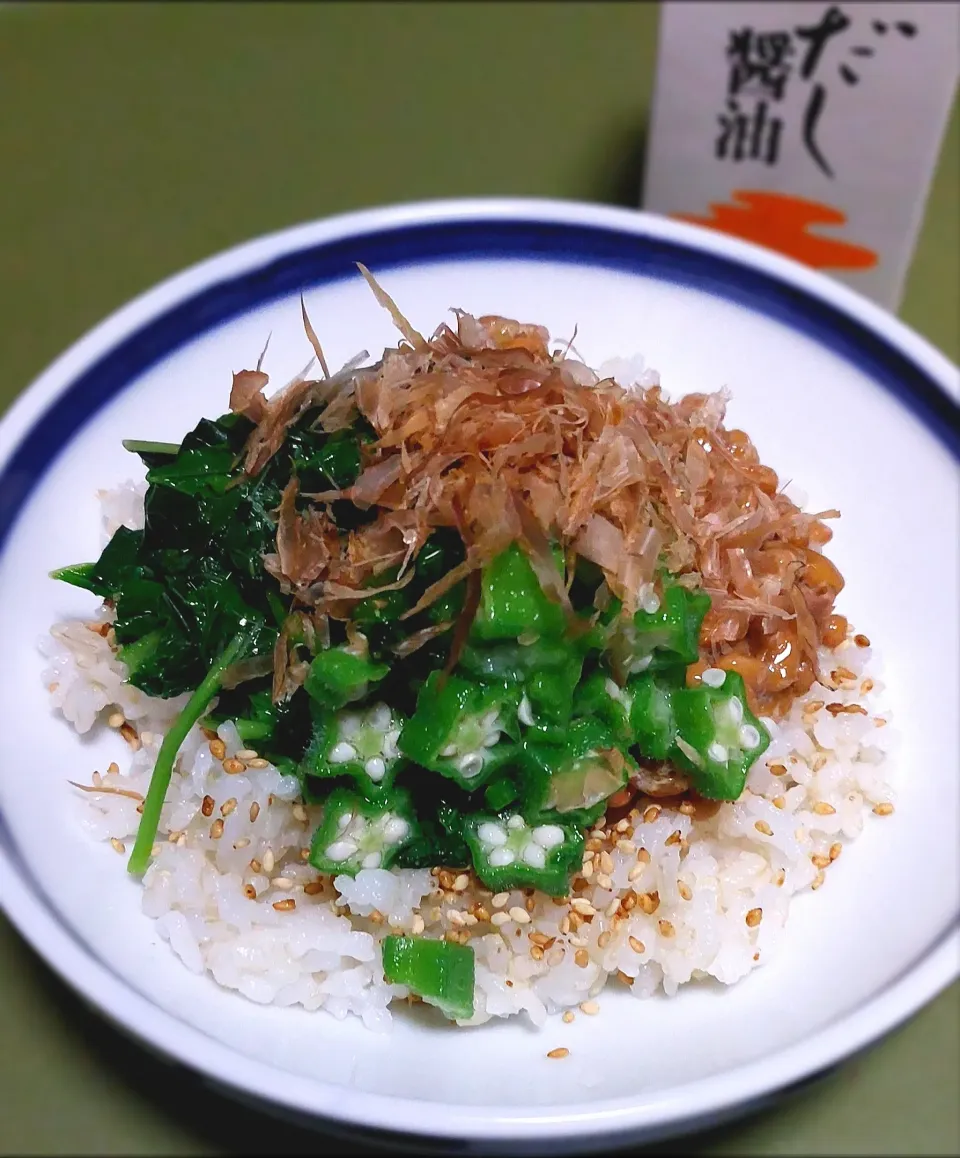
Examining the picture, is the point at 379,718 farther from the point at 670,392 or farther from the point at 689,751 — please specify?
the point at 670,392

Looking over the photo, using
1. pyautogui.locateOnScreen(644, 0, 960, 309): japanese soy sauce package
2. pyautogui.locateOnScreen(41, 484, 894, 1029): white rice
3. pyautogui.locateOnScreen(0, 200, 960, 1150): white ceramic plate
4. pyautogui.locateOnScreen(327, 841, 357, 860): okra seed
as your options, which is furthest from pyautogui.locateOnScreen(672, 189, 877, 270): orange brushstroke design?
pyautogui.locateOnScreen(327, 841, 357, 860): okra seed

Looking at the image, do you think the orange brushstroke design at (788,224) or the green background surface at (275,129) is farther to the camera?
the green background surface at (275,129)

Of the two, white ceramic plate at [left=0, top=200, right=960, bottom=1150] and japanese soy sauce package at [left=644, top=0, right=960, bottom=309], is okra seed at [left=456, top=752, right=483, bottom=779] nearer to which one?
white ceramic plate at [left=0, top=200, right=960, bottom=1150]

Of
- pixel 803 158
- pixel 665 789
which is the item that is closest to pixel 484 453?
pixel 665 789

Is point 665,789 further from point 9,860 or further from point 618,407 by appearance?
point 9,860

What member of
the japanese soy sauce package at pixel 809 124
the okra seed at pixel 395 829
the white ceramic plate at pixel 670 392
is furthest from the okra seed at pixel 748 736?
the japanese soy sauce package at pixel 809 124

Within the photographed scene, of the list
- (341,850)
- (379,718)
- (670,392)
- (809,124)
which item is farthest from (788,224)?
(341,850)

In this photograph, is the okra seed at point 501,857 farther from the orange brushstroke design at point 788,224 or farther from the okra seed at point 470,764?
the orange brushstroke design at point 788,224
